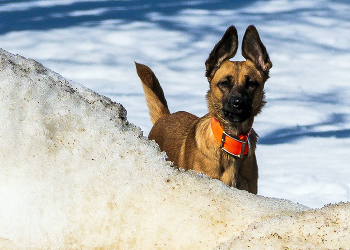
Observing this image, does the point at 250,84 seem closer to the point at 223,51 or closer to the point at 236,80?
the point at 236,80

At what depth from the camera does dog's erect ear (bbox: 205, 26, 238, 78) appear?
471 centimetres

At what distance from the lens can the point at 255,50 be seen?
4.96 meters

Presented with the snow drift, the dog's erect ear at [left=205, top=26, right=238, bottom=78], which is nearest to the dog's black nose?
the dog's erect ear at [left=205, top=26, right=238, bottom=78]

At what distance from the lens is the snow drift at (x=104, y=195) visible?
1.64 m

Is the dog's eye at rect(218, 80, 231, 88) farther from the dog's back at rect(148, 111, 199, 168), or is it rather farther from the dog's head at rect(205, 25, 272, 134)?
the dog's back at rect(148, 111, 199, 168)

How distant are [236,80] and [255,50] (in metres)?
0.43

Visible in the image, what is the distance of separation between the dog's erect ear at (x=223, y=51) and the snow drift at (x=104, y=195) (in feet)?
9.70

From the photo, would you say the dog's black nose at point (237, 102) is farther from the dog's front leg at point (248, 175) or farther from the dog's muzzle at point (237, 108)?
the dog's front leg at point (248, 175)

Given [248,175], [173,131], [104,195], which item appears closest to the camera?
[104,195]

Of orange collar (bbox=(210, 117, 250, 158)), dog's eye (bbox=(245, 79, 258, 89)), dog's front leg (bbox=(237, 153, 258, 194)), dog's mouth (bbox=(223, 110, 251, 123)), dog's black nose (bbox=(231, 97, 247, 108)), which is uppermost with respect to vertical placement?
dog's eye (bbox=(245, 79, 258, 89))

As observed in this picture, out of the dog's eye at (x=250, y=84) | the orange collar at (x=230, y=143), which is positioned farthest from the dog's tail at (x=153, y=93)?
the orange collar at (x=230, y=143)

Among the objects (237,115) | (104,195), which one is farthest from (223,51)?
(104,195)

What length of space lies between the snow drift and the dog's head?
284cm

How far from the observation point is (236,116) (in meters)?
4.66
